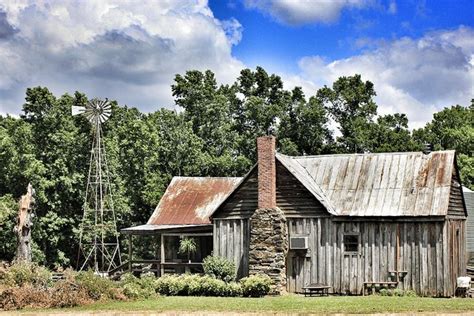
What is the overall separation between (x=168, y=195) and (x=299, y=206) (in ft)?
38.5

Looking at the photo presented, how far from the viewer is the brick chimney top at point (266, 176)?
36.0m

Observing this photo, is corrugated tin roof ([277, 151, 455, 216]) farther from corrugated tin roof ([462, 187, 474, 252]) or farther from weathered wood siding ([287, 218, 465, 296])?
corrugated tin roof ([462, 187, 474, 252])

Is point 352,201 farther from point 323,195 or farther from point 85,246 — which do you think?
point 85,246

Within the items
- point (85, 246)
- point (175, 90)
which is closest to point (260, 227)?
point (85, 246)

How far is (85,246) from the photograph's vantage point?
57.8 meters

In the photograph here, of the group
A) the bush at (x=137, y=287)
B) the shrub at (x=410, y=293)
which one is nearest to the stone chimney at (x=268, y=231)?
the bush at (x=137, y=287)

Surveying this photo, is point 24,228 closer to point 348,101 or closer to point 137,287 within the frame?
point 137,287

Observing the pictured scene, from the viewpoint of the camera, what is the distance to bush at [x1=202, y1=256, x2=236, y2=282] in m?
36.5

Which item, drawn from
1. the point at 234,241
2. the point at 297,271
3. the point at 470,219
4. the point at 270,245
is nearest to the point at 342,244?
the point at 297,271

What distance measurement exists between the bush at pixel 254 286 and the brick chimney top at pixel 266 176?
12.4ft

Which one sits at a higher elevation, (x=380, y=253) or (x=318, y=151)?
(x=318, y=151)

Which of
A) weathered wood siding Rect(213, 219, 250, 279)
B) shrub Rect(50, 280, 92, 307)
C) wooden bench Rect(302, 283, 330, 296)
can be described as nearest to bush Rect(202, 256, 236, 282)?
weathered wood siding Rect(213, 219, 250, 279)

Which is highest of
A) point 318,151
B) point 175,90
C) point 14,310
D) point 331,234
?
point 175,90

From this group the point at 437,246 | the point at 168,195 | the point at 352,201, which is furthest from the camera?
the point at 168,195
